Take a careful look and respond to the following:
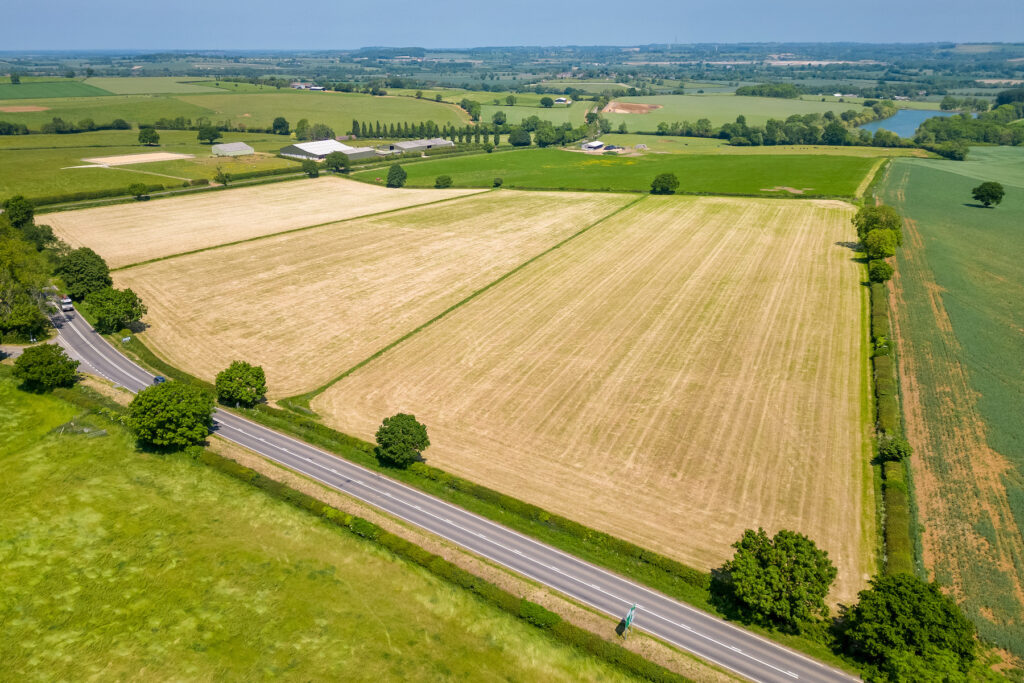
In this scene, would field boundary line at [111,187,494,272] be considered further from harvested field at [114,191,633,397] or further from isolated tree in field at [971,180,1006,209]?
isolated tree in field at [971,180,1006,209]

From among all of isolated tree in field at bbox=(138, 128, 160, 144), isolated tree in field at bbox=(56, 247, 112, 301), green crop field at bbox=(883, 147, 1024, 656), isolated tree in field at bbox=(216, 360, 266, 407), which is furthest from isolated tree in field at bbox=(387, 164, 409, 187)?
green crop field at bbox=(883, 147, 1024, 656)

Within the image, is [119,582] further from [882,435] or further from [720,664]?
[882,435]

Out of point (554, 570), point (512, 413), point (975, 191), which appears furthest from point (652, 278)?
point (975, 191)

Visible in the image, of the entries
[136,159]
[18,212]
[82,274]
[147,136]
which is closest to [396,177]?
[136,159]

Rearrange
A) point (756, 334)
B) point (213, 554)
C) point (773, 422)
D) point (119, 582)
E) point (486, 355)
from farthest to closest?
point (756, 334) < point (486, 355) < point (773, 422) < point (213, 554) < point (119, 582)

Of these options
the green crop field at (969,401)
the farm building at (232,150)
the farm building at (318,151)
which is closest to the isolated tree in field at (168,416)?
the green crop field at (969,401)

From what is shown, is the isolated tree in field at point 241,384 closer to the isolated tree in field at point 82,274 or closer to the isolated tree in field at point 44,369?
the isolated tree in field at point 44,369

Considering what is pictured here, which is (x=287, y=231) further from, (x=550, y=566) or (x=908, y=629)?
(x=908, y=629)
